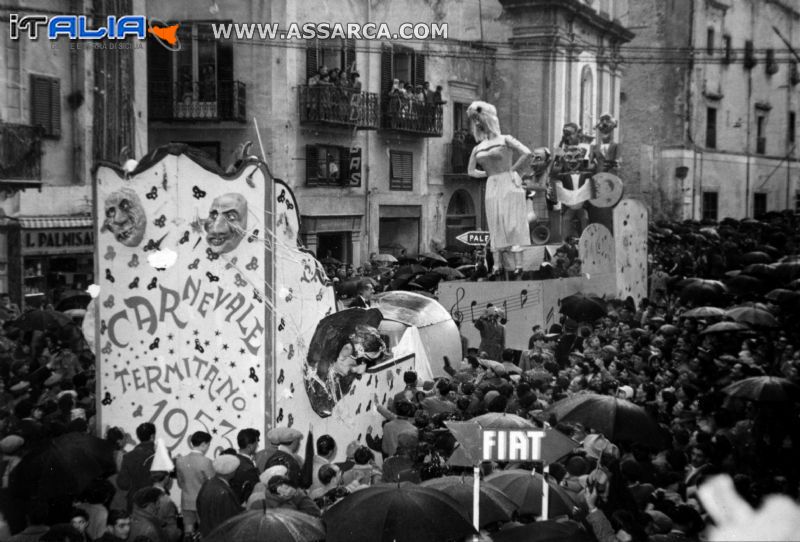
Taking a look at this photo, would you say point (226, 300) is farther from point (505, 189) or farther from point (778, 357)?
point (505, 189)

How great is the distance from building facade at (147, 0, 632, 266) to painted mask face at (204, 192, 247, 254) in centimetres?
985

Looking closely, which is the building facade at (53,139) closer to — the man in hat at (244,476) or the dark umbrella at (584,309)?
the dark umbrella at (584,309)

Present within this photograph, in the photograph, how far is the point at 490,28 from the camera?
3053 cm

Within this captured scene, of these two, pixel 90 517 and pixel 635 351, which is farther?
pixel 635 351

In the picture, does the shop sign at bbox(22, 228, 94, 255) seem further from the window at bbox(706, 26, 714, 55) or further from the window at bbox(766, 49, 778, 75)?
the window at bbox(766, 49, 778, 75)

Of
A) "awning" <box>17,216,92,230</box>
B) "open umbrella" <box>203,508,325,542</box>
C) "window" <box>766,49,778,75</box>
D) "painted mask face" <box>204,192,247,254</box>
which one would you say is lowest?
"open umbrella" <box>203,508,325,542</box>

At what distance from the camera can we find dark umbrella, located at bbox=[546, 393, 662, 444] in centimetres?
780

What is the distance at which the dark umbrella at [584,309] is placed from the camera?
13641 millimetres

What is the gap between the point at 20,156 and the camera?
17.1 m

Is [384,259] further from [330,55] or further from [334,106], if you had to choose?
[330,55]

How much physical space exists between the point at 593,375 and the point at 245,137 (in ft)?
49.1

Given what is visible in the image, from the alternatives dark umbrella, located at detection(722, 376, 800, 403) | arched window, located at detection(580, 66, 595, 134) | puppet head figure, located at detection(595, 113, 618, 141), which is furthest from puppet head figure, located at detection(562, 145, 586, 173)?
dark umbrella, located at detection(722, 376, 800, 403)

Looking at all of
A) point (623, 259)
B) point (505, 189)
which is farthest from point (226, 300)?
point (623, 259)

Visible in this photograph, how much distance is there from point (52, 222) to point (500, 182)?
7590mm
